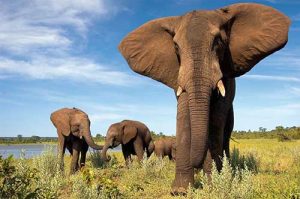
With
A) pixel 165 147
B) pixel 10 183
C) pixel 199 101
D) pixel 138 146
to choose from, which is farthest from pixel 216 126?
pixel 165 147

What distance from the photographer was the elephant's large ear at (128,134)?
730 inches

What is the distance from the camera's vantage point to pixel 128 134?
1861 cm

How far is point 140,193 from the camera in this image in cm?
767

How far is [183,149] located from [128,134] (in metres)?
11.3

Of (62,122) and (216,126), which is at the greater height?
(62,122)

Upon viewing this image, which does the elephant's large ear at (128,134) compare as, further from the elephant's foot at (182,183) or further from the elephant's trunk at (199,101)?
the elephant's trunk at (199,101)

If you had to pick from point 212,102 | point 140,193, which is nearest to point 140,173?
point 140,193

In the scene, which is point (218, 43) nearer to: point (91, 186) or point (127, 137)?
point (91, 186)

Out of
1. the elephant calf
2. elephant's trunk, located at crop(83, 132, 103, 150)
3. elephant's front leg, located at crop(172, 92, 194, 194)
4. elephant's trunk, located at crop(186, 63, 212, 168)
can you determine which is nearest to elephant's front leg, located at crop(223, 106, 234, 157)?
elephant's front leg, located at crop(172, 92, 194, 194)

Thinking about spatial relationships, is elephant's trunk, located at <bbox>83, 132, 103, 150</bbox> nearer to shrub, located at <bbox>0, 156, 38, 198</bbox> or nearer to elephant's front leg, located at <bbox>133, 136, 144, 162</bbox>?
elephant's front leg, located at <bbox>133, 136, 144, 162</bbox>

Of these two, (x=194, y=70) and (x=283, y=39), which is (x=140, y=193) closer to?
(x=194, y=70)

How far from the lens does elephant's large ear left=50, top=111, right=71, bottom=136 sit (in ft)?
51.8

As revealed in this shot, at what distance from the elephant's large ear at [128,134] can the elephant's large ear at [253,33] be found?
1082 centimetres

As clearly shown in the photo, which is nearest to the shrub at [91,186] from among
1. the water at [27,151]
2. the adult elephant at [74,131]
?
the water at [27,151]
